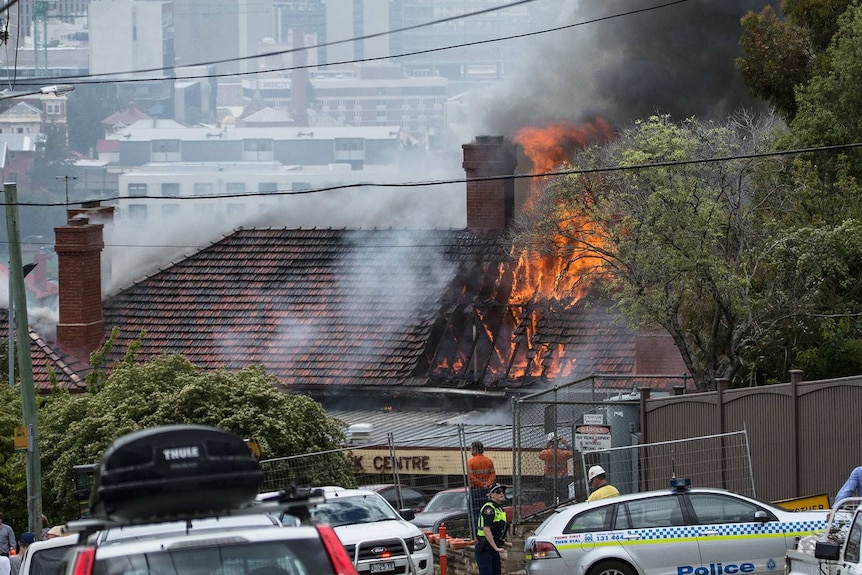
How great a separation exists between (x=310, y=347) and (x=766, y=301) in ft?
42.9

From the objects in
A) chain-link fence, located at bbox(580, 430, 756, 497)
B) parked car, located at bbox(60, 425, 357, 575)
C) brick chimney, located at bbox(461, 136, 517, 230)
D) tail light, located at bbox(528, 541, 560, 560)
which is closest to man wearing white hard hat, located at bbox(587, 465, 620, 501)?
tail light, located at bbox(528, 541, 560, 560)

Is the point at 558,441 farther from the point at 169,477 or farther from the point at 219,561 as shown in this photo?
the point at 169,477

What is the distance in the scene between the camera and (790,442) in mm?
16891

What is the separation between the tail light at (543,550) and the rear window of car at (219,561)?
20.3ft

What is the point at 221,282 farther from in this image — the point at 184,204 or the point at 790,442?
the point at 184,204

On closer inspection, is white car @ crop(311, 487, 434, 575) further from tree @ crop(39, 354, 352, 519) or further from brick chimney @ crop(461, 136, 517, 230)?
brick chimney @ crop(461, 136, 517, 230)

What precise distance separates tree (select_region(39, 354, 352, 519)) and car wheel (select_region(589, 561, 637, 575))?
7.25 meters

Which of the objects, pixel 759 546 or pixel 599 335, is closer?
pixel 759 546

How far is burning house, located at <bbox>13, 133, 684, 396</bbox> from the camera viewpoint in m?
31.1

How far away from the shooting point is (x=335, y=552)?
754cm

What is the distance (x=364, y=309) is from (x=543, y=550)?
19.9m

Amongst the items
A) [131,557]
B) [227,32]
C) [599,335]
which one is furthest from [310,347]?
[227,32]

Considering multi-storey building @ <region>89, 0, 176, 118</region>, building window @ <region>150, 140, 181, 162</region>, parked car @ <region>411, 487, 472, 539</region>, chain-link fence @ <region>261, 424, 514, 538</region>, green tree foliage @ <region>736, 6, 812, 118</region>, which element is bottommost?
parked car @ <region>411, 487, 472, 539</region>

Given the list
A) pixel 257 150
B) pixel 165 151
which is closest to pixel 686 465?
pixel 165 151
